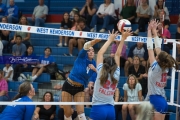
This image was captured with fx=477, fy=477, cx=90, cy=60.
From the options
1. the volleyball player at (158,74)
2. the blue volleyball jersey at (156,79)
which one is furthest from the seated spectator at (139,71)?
the blue volleyball jersey at (156,79)

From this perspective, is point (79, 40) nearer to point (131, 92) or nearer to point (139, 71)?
point (139, 71)

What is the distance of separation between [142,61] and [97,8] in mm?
3593

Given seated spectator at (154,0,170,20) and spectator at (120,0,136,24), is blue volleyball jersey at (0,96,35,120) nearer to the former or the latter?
seated spectator at (154,0,170,20)

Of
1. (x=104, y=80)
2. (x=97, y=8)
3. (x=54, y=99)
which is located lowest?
(x=54, y=99)

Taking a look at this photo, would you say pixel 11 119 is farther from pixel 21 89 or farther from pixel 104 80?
pixel 104 80

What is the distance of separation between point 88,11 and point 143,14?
1779mm

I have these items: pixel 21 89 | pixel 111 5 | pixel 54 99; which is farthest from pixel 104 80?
pixel 111 5

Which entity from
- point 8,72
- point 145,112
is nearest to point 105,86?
point 145,112

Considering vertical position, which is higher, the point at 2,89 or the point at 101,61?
the point at 101,61

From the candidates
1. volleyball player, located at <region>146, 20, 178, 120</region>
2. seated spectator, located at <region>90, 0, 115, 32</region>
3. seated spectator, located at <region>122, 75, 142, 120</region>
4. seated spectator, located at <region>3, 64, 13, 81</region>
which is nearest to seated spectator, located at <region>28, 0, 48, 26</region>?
seated spectator, located at <region>90, 0, 115, 32</region>

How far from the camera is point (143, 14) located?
1391 centimetres

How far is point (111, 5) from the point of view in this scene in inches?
568

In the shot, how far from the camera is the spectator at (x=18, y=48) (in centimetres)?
1326

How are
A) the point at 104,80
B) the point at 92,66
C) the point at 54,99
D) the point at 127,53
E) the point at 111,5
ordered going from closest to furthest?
the point at 104,80, the point at 92,66, the point at 54,99, the point at 127,53, the point at 111,5
